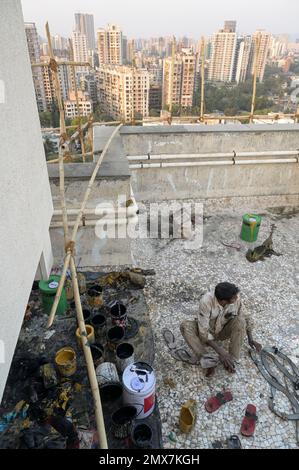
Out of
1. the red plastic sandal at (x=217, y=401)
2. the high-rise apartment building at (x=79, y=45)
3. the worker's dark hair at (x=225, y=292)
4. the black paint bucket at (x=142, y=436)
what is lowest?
the red plastic sandal at (x=217, y=401)

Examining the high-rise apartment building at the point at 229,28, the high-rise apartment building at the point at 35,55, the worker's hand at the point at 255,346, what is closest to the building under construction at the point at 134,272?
the worker's hand at the point at 255,346

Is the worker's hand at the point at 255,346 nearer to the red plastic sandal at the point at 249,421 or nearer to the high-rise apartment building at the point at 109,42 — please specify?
the red plastic sandal at the point at 249,421

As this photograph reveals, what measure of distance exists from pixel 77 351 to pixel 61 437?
112cm

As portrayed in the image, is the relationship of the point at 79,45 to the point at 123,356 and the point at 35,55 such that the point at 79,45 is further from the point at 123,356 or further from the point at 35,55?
the point at 123,356

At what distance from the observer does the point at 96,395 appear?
2.03 metres

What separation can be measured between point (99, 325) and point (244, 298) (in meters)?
2.50

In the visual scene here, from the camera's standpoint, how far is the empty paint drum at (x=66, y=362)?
3.38 m

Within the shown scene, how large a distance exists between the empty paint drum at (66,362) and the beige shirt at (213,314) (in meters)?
1.57

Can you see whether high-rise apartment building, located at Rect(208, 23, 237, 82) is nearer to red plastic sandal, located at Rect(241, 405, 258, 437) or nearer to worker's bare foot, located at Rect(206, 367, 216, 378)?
worker's bare foot, located at Rect(206, 367, 216, 378)

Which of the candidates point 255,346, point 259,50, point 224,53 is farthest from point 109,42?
point 255,346

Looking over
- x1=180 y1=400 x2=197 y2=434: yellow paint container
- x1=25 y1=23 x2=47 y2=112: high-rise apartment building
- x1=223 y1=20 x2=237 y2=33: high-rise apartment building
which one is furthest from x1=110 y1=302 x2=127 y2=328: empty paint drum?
x1=223 y1=20 x2=237 y2=33: high-rise apartment building

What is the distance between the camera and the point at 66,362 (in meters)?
3.40
